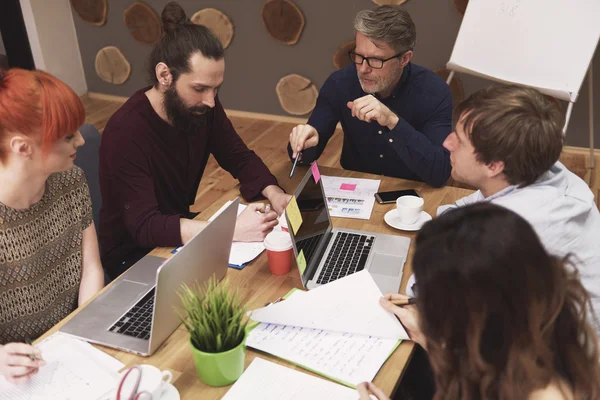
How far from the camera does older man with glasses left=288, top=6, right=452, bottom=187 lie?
76.2 inches

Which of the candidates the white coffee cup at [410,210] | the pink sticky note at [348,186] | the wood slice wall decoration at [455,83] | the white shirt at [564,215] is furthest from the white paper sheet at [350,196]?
the wood slice wall decoration at [455,83]

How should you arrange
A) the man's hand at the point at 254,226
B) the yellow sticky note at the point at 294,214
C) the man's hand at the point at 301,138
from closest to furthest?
the yellow sticky note at the point at 294,214 → the man's hand at the point at 254,226 → the man's hand at the point at 301,138

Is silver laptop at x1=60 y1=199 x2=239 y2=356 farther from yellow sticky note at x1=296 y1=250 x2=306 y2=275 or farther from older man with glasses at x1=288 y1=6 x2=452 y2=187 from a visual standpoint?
older man with glasses at x1=288 y1=6 x2=452 y2=187

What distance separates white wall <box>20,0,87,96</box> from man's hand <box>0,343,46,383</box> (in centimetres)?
372

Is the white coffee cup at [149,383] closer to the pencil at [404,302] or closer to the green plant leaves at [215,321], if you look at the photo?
the green plant leaves at [215,321]

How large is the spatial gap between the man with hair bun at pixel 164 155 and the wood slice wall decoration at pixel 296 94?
223 centimetres

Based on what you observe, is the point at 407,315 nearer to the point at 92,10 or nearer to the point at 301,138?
the point at 301,138

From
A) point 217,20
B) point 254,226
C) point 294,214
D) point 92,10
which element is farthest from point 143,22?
point 294,214

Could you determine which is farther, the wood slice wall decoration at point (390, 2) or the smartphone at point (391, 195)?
the wood slice wall decoration at point (390, 2)

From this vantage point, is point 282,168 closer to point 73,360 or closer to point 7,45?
point 73,360

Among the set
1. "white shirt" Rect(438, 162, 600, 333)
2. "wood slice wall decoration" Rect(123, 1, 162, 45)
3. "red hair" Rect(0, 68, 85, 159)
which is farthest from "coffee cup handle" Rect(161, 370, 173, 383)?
"wood slice wall decoration" Rect(123, 1, 162, 45)

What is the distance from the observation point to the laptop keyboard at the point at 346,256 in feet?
4.74

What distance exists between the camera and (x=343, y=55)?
3.87 metres

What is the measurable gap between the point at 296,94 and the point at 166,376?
3279 mm
